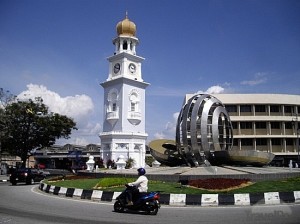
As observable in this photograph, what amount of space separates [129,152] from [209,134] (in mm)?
28986

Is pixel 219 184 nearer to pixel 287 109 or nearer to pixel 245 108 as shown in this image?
pixel 245 108

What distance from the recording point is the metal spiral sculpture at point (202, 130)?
25266mm

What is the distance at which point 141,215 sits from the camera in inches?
437

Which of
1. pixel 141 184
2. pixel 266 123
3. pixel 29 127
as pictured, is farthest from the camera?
pixel 266 123

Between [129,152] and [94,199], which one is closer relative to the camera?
[94,199]

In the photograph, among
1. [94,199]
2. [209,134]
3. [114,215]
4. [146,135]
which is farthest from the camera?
[146,135]

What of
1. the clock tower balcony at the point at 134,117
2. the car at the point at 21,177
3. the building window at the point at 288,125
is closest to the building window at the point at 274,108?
the building window at the point at 288,125

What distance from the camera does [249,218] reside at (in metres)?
10.1

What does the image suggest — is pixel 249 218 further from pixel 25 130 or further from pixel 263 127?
pixel 263 127

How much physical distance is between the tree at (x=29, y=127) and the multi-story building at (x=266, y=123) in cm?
2683

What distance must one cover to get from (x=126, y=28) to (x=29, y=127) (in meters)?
25.1

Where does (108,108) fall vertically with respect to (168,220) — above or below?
above

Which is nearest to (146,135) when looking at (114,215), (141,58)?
(141,58)

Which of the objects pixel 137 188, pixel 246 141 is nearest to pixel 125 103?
pixel 246 141
